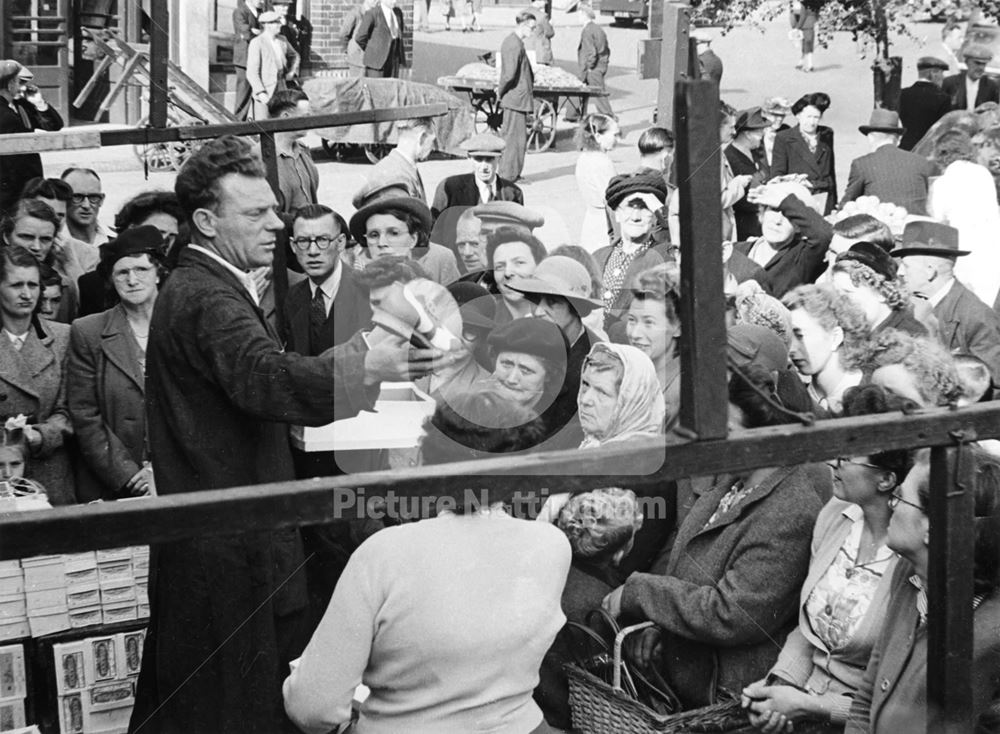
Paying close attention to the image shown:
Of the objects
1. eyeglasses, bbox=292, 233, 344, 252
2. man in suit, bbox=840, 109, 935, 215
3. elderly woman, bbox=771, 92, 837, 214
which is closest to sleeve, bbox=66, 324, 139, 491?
eyeglasses, bbox=292, 233, 344, 252

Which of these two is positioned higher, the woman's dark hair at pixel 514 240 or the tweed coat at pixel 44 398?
the woman's dark hair at pixel 514 240

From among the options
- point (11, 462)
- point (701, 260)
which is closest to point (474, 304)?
point (11, 462)

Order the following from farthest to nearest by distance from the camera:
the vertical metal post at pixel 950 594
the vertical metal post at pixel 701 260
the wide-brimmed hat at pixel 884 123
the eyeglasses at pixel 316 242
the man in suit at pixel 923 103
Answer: the man in suit at pixel 923 103, the wide-brimmed hat at pixel 884 123, the eyeglasses at pixel 316 242, the vertical metal post at pixel 950 594, the vertical metal post at pixel 701 260

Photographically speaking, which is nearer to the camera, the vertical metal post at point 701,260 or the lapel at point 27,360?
the vertical metal post at point 701,260

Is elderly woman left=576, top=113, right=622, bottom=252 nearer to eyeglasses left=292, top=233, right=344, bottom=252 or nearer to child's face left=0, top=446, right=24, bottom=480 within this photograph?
eyeglasses left=292, top=233, right=344, bottom=252

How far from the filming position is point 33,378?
4.80 metres

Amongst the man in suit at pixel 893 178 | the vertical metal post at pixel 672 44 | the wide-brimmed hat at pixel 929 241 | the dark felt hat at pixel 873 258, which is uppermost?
the vertical metal post at pixel 672 44

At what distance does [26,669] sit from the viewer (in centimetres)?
369

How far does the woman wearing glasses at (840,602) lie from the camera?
3.18 meters

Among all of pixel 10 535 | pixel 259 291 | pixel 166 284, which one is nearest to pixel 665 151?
pixel 259 291

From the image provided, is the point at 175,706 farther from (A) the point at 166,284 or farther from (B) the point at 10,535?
(B) the point at 10,535

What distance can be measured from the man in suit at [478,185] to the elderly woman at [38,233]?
2.63 meters

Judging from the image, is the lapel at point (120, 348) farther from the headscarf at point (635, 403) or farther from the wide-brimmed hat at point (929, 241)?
the wide-brimmed hat at point (929, 241)

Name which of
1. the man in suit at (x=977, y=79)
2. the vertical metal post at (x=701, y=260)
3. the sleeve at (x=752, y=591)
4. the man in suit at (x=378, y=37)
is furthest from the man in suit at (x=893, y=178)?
the man in suit at (x=378, y=37)
